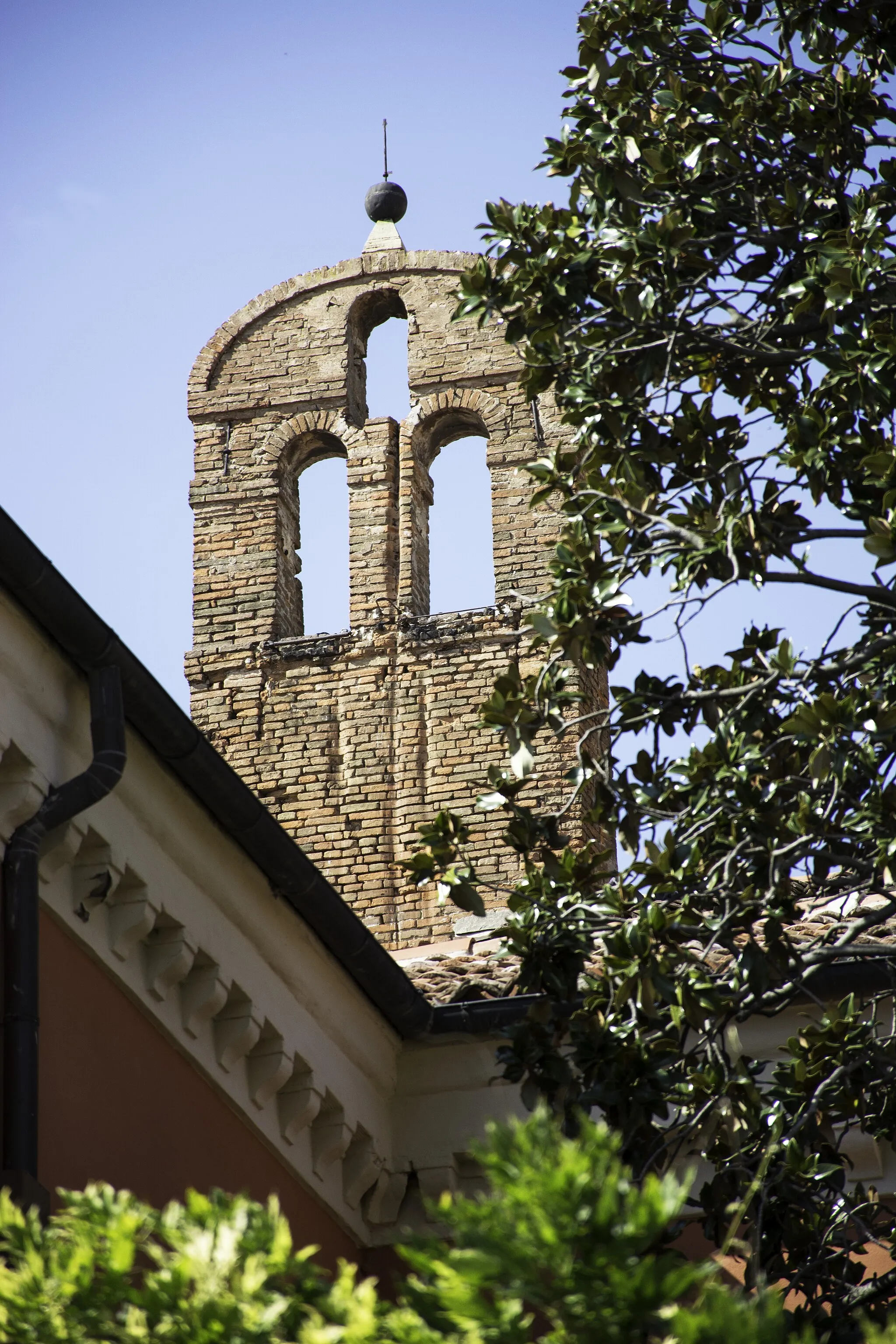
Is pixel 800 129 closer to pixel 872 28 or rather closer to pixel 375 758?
pixel 872 28

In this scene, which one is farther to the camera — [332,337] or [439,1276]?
[332,337]

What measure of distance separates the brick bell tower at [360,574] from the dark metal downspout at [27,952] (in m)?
7.52

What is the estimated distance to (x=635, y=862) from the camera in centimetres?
488

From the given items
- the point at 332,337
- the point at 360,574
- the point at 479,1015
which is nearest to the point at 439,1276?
the point at 479,1015

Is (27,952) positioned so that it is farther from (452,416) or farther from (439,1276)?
(452,416)

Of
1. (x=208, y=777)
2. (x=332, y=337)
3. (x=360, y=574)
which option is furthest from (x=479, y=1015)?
(x=332, y=337)

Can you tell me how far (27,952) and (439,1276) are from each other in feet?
8.93

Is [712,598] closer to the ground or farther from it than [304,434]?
closer to the ground

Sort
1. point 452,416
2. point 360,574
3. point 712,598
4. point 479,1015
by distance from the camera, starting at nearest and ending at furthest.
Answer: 1. point 712,598
2. point 479,1015
3. point 360,574
4. point 452,416

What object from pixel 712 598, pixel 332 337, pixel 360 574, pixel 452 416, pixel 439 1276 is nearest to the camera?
pixel 439 1276

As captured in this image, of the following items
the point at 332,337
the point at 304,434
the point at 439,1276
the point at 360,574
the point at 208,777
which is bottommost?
the point at 439,1276

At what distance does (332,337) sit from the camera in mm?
14641

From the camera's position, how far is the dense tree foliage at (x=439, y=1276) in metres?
2.32

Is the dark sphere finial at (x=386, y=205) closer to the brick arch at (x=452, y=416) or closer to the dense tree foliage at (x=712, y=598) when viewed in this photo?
the brick arch at (x=452, y=416)
